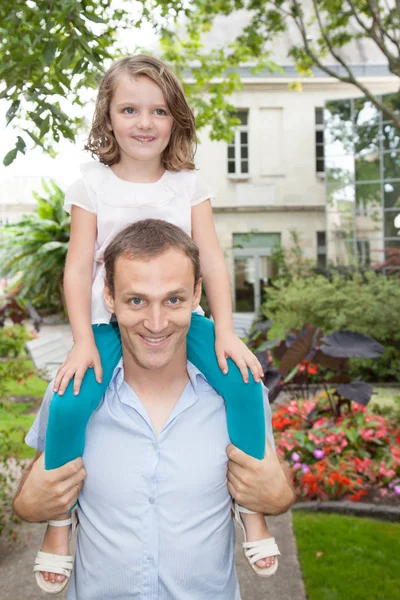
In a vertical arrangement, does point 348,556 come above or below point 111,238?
below

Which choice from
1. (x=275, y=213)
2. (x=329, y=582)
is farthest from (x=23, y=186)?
(x=329, y=582)

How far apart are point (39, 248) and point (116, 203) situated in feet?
46.7

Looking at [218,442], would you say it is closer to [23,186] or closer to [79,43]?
[79,43]

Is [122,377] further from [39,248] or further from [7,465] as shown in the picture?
[39,248]

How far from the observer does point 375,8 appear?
29.5 ft

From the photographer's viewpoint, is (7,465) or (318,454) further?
(318,454)

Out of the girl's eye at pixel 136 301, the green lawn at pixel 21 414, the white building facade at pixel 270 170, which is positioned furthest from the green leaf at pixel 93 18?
the white building facade at pixel 270 170

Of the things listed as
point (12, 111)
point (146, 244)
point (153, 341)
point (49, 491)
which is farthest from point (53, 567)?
point (12, 111)

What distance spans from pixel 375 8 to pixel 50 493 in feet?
29.3

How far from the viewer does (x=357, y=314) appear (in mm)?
10781

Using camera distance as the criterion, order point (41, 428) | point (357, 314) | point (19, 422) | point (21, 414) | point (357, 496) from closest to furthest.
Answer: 1. point (41, 428)
2. point (357, 496)
3. point (19, 422)
4. point (21, 414)
5. point (357, 314)

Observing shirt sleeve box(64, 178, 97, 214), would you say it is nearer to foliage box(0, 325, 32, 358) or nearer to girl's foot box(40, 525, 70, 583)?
girl's foot box(40, 525, 70, 583)

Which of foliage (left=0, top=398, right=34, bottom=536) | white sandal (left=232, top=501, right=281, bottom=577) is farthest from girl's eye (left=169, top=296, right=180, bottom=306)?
foliage (left=0, top=398, right=34, bottom=536)

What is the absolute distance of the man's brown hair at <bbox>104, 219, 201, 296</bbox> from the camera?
1811 millimetres
